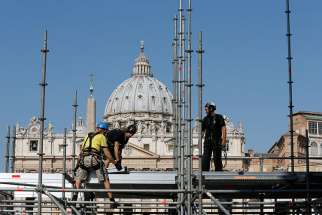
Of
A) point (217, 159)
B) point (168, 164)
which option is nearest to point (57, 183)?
point (217, 159)

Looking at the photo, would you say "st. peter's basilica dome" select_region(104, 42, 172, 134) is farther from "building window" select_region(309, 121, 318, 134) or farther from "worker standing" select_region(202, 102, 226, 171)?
"worker standing" select_region(202, 102, 226, 171)

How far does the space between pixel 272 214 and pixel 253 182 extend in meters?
0.69

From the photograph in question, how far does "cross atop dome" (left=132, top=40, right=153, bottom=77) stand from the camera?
142 m

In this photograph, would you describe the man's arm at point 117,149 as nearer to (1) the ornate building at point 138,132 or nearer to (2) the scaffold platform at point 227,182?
(2) the scaffold platform at point 227,182

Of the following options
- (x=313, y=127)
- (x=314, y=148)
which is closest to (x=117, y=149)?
(x=313, y=127)

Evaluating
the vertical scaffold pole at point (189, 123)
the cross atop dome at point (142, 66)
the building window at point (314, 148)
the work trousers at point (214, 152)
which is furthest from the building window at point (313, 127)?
the vertical scaffold pole at point (189, 123)

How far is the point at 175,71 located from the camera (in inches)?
675

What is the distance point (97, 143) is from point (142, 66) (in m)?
130

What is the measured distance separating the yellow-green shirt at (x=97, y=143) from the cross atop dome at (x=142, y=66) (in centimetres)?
12821

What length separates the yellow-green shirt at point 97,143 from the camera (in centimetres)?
1305

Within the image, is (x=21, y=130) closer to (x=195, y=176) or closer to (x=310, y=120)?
(x=310, y=120)

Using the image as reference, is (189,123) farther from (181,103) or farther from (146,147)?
(146,147)

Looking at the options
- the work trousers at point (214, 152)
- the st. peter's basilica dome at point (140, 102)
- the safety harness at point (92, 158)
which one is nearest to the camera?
the safety harness at point (92, 158)

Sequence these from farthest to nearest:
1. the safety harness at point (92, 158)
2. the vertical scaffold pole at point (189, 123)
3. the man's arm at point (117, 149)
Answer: the man's arm at point (117, 149) < the safety harness at point (92, 158) < the vertical scaffold pole at point (189, 123)
